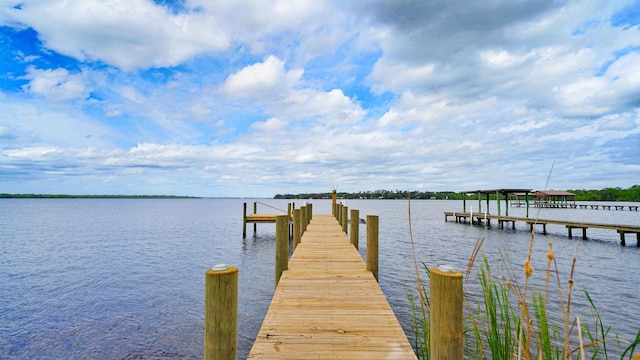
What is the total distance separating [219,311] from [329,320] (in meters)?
1.94

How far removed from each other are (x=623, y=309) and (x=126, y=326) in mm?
14312

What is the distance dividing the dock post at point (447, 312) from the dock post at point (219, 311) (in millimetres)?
1714

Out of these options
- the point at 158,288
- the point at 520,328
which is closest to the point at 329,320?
the point at 520,328

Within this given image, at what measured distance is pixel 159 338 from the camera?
24.5 feet

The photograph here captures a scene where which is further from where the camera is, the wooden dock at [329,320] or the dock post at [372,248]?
the dock post at [372,248]

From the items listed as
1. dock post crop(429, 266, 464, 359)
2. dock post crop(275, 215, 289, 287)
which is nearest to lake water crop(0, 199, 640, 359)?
dock post crop(275, 215, 289, 287)

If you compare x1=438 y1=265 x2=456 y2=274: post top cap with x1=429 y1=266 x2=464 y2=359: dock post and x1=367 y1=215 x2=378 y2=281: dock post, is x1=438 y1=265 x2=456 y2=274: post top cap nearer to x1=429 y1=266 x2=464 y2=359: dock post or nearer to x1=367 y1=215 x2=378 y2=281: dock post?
x1=429 y1=266 x2=464 y2=359: dock post

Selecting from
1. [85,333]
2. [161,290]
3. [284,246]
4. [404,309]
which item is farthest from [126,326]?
[404,309]

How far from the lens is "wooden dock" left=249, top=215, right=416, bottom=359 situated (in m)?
3.36

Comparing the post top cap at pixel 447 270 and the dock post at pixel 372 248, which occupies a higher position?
the post top cap at pixel 447 270

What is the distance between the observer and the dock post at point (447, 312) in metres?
2.37

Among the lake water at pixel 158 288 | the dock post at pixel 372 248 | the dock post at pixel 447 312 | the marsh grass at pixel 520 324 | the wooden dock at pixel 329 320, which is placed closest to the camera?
the marsh grass at pixel 520 324

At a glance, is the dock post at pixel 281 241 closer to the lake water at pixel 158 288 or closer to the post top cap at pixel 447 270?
the lake water at pixel 158 288

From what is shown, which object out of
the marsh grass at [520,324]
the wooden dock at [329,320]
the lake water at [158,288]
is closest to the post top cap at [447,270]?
the marsh grass at [520,324]
